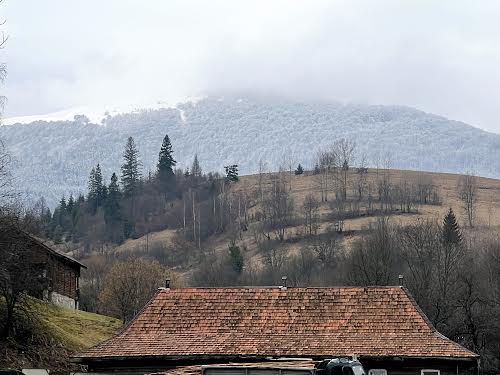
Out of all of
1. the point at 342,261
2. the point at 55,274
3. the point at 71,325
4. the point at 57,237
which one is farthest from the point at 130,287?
the point at 57,237

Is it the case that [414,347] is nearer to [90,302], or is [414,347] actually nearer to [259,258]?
[90,302]

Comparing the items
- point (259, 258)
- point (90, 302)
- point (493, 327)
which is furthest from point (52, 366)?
point (259, 258)

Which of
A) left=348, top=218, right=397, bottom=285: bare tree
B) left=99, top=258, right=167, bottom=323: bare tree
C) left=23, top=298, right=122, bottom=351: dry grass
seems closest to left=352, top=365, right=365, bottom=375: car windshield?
left=23, top=298, right=122, bottom=351: dry grass

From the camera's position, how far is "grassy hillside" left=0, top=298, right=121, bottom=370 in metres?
49.2

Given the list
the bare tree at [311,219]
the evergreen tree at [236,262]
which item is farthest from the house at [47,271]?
the bare tree at [311,219]

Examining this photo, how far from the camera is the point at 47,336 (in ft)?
174

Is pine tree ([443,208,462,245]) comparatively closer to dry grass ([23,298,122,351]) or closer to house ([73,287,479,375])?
dry grass ([23,298,122,351])

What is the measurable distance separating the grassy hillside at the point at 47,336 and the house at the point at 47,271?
1452 millimetres

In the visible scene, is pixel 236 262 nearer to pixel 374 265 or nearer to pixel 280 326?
pixel 374 265

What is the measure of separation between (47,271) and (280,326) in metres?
27.8

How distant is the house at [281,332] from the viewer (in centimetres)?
4097

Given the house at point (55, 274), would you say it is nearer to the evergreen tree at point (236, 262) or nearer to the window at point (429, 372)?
the window at point (429, 372)

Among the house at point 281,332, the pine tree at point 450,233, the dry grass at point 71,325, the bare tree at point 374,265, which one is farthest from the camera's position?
the pine tree at point 450,233

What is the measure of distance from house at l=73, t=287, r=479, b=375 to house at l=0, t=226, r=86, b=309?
29.5 feet
